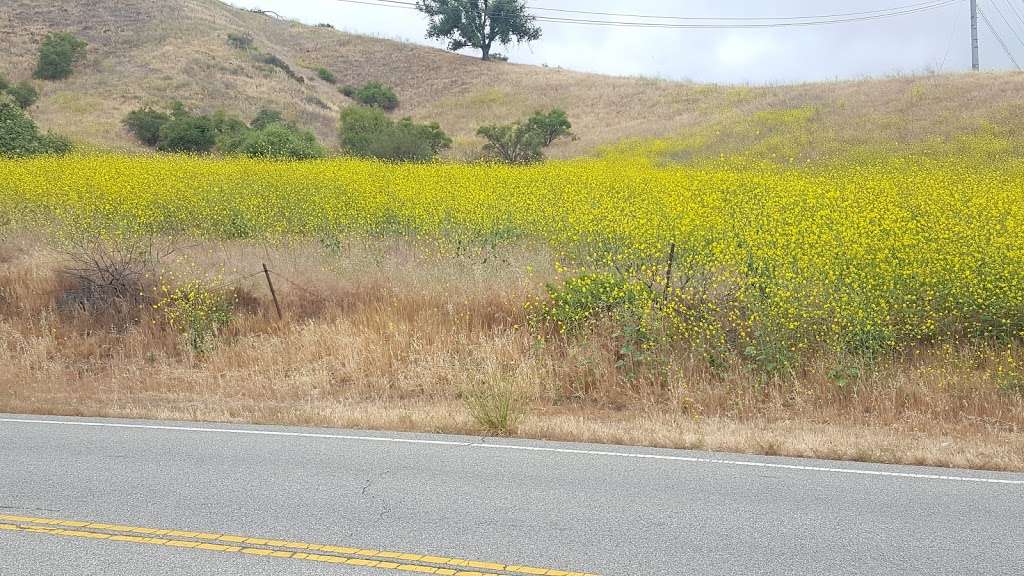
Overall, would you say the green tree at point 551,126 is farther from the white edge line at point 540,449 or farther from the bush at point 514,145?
the white edge line at point 540,449

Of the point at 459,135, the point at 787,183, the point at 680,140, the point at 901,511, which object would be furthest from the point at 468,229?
the point at 459,135

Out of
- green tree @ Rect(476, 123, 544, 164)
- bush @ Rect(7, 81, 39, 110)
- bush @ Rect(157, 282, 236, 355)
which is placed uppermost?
bush @ Rect(7, 81, 39, 110)

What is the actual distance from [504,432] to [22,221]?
1467 cm

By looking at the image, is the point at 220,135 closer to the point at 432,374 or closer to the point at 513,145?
the point at 513,145

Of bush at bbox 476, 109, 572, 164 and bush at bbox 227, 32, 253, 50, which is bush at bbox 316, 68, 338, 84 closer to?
bush at bbox 227, 32, 253, 50

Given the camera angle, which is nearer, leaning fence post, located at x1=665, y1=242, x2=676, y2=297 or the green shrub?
leaning fence post, located at x1=665, y1=242, x2=676, y2=297

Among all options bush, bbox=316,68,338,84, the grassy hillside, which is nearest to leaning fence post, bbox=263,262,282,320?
the grassy hillside

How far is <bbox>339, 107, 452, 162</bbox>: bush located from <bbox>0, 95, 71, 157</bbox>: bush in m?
10.6

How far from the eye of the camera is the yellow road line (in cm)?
550

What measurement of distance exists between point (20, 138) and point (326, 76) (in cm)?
4194

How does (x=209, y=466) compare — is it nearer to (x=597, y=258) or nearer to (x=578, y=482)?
(x=578, y=482)

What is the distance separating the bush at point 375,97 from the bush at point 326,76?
3242 millimetres

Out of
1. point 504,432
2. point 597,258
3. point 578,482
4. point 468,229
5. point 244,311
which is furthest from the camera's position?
point 468,229

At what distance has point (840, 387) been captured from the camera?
419 inches
